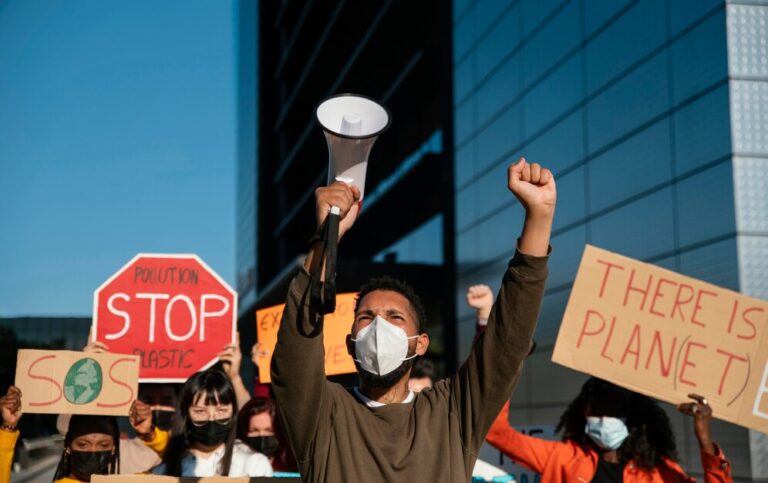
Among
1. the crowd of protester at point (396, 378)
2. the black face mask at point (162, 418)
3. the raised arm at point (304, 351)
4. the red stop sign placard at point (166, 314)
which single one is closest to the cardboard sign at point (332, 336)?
the red stop sign placard at point (166, 314)

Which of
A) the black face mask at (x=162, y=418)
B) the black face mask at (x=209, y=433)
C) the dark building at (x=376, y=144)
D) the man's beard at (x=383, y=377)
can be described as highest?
the dark building at (x=376, y=144)

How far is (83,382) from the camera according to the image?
4.44 m

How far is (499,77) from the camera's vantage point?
1480cm

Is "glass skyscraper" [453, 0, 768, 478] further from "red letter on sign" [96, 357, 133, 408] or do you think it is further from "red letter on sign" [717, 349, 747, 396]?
"red letter on sign" [96, 357, 133, 408]

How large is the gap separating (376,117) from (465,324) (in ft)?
45.3

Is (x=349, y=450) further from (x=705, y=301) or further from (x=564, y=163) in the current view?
(x=564, y=163)

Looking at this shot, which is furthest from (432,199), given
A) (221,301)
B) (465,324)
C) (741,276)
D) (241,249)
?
(241,249)

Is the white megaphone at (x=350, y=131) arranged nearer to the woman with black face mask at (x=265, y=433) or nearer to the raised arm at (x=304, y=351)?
the raised arm at (x=304, y=351)

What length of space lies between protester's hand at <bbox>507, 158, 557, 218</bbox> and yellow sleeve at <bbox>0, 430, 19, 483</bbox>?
2435 millimetres

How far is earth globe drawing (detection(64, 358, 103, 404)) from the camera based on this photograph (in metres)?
4.37

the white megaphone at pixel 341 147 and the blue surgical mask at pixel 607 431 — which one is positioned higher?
the white megaphone at pixel 341 147

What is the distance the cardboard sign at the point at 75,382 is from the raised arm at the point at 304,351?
2.28m

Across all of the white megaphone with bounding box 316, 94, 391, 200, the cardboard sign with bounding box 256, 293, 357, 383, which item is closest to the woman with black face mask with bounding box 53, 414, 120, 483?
the cardboard sign with bounding box 256, 293, 357, 383

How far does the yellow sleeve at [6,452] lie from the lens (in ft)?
12.1
